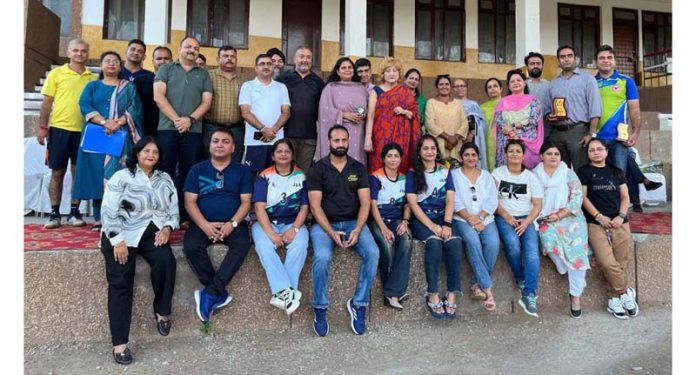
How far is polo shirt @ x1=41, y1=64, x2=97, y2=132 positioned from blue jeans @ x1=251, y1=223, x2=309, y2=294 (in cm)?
222

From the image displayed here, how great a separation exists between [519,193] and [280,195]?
214cm

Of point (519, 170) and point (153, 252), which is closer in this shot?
point (153, 252)

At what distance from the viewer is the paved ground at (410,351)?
3113 mm

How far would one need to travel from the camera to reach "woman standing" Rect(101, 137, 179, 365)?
3188 millimetres

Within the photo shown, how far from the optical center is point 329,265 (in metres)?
3.64

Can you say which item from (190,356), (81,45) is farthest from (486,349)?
(81,45)

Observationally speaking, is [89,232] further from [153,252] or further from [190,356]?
[190,356]

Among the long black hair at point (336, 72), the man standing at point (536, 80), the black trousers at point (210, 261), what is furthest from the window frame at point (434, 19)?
the black trousers at point (210, 261)

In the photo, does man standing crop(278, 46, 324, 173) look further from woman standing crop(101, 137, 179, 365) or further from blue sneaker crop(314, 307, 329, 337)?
blue sneaker crop(314, 307, 329, 337)

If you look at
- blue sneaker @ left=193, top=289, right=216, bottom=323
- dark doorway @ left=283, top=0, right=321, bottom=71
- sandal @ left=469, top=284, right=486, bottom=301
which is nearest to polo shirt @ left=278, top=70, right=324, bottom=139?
blue sneaker @ left=193, top=289, right=216, bottom=323

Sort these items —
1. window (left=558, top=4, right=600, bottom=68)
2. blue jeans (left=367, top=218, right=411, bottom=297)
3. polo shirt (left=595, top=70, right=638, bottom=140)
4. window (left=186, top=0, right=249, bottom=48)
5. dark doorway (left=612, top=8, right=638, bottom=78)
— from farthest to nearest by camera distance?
dark doorway (left=612, top=8, right=638, bottom=78) < window (left=558, top=4, right=600, bottom=68) < window (left=186, top=0, right=249, bottom=48) < polo shirt (left=595, top=70, right=638, bottom=140) < blue jeans (left=367, top=218, right=411, bottom=297)

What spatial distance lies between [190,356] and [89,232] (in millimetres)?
1760

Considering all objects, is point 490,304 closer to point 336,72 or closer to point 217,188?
point 217,188

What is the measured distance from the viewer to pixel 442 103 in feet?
16.1
